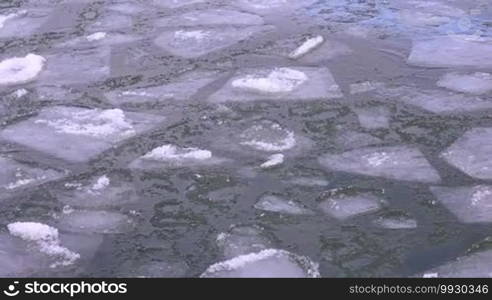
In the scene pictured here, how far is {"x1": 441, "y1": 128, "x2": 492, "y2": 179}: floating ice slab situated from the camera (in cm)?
302

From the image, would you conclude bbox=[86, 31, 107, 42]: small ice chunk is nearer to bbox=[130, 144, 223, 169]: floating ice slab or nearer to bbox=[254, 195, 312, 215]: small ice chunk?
bbox=[130, 144, 223, 169]: floating ice slab

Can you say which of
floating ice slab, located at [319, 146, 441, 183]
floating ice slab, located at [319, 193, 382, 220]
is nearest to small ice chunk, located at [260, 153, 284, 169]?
floating ice slab, located at [319, 146, 441, 183]

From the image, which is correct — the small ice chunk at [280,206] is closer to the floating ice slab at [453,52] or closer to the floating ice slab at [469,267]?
the floating ice slab at [469,267]

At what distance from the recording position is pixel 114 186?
297 centimetres

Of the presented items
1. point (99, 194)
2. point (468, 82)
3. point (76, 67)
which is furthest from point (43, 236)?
point (468, 82)

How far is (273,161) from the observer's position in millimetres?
3082

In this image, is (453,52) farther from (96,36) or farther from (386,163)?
(96,36)

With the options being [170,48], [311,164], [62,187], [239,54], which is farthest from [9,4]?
[311,164]

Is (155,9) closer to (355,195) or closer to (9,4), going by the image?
(9,4)

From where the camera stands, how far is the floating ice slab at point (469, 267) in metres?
2.35

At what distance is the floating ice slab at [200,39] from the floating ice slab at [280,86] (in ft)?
1.76

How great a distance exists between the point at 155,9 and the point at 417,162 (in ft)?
9.86

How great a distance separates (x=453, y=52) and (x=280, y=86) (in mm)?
1305

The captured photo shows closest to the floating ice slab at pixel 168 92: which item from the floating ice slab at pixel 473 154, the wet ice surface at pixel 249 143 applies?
the wet ice surface at pixel 249 143
